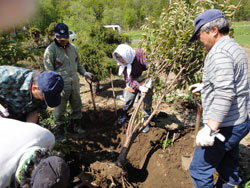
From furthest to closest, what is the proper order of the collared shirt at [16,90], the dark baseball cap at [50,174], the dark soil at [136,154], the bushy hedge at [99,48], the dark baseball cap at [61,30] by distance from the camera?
1. the bushy hedge at [99,48]
2. the dark baseball cap at [61,30]
3. the dark soil at [136,154]
4. the collared shirt at [16,90]
5. the dark baseball cap at [50,174]

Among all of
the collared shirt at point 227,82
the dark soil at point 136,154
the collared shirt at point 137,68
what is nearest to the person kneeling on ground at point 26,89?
the dark soil at point 136,154

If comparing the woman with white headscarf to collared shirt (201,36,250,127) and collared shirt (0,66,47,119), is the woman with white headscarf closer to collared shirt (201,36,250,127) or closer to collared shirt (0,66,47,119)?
collared shirt (201,36,250,127)

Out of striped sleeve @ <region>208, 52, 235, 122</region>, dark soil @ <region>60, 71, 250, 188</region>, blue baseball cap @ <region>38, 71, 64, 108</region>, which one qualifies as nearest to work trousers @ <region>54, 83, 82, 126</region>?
dark soil @ <region>60, 71, 250, 188</region>

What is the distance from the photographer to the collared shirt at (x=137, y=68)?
3.21 metres

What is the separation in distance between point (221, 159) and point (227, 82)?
85 centimetres

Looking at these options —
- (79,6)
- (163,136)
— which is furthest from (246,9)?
(163,136)

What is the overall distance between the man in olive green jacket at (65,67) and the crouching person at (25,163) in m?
2.10

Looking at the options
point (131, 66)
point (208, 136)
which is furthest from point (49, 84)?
point (131, 66)

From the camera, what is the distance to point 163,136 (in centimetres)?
317

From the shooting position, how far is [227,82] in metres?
1.49

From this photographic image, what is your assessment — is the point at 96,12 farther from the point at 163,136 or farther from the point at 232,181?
the point at 232,181

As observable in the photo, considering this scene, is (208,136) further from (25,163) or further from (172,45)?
(172,45)

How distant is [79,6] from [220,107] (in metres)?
6.80

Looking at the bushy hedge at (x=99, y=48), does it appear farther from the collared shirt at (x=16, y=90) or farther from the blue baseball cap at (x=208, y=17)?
the blue baseball cap at (x=208, y=17)
